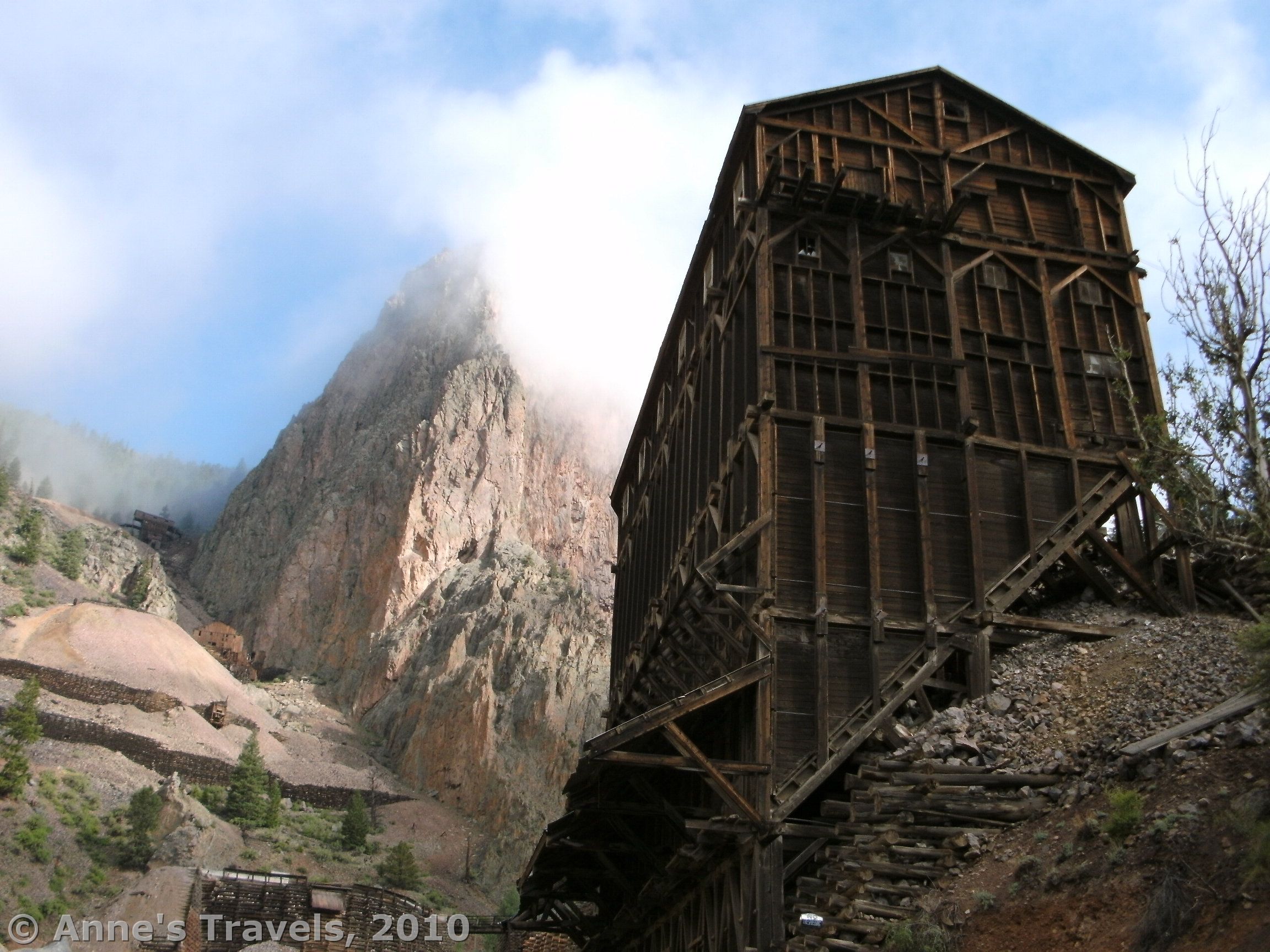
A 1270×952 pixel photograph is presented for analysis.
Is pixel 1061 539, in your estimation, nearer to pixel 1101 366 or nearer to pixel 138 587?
pixel 1101 366

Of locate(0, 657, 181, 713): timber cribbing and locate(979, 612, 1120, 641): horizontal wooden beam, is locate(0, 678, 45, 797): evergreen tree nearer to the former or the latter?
locate(0, 657, 181, 713): timber cribbing

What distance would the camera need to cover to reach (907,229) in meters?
27.5

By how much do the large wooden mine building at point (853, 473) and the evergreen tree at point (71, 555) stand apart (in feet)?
337

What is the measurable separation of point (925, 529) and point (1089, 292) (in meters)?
8.74

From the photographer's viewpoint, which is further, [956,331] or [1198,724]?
[956,331]

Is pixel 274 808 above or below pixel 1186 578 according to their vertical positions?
above

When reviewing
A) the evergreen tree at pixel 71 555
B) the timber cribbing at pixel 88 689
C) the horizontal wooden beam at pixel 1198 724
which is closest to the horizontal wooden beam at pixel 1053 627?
the horizontal wooden beam at pixel 1198 724

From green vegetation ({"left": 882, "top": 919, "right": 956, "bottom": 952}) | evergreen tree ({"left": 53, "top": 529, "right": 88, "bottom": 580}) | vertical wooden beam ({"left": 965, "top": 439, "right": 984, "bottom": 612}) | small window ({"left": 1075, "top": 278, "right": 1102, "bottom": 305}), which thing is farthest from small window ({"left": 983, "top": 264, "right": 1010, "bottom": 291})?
evergreen tree ({"left": 53, "top": 529, "right": 88, "bottom": 580})

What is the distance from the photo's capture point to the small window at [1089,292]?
28.0 meters

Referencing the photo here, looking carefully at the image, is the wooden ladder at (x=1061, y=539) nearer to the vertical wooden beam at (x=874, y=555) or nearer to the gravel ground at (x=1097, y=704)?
the gravel ground at (x=1097, y=704)

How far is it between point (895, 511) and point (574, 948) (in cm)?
2519

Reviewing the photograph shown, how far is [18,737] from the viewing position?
64.0 meters

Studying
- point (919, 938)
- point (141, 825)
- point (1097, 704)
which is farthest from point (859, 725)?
point (141, 825)

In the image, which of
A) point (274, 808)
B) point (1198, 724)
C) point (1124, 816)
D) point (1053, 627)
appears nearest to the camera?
point (1124, 816)
